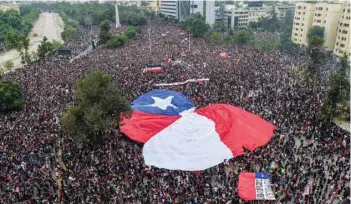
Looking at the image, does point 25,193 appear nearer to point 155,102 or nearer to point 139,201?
Answer: point 139,201

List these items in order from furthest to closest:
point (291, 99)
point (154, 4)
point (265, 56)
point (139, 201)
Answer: point (154, 4) < point (265, 56) < point (291, 99) < point (139, 201)

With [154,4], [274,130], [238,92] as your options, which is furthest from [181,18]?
[274,130]

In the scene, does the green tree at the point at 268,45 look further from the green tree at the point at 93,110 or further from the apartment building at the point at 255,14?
the apartment building at the point at 255,14

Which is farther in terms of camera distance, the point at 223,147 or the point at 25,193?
the point at 223,147

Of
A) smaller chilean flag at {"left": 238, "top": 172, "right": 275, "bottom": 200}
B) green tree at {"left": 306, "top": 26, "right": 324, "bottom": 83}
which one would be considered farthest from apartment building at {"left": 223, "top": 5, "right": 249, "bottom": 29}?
smaller chilean flag at {"left": 238, "top": 172, "right": 275, "bottom": 200}

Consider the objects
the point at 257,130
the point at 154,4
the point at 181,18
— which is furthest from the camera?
the point at 154,4

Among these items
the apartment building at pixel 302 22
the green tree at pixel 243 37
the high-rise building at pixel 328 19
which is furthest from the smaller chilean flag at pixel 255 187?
the apartment building at pixel 302 22

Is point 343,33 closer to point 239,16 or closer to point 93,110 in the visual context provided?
point 93,110

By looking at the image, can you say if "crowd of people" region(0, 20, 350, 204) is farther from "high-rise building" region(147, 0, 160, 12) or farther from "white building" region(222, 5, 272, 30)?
"high-rise building" region(147, 0, 160, 12)
